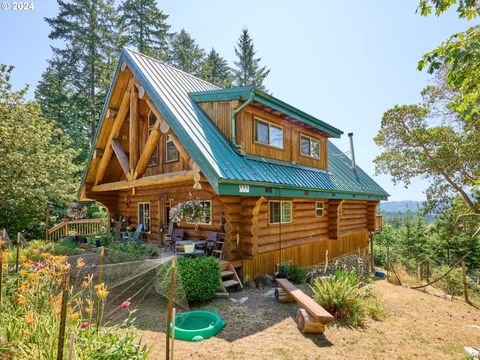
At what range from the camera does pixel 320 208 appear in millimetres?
12906

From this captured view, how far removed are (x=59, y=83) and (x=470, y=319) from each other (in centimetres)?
3402

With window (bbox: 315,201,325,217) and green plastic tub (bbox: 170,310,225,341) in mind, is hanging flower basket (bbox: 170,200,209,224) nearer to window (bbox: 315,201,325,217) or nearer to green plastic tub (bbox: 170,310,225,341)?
green plastic tub (bbox: 170,310,225,341)

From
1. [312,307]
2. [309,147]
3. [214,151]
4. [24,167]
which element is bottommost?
[312,307]

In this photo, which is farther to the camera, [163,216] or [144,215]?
[144,215]

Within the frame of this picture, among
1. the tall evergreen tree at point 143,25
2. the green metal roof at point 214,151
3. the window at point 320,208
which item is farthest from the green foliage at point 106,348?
the tall evergreen tree at point 143,25

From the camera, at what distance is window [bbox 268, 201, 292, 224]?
396 inches

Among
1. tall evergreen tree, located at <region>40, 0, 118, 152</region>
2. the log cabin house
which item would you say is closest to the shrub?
the log cabin house

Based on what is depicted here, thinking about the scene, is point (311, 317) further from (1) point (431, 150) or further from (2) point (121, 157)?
(1) point (431, 150)

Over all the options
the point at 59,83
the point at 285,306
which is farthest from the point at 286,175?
the point at 59,83

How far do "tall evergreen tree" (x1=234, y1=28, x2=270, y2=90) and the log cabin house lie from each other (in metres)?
22.7

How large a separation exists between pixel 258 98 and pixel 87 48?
2441cm

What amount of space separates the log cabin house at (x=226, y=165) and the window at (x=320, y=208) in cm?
8

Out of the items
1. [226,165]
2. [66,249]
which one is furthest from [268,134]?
[66,249]

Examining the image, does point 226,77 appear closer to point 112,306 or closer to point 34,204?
point 34,204
